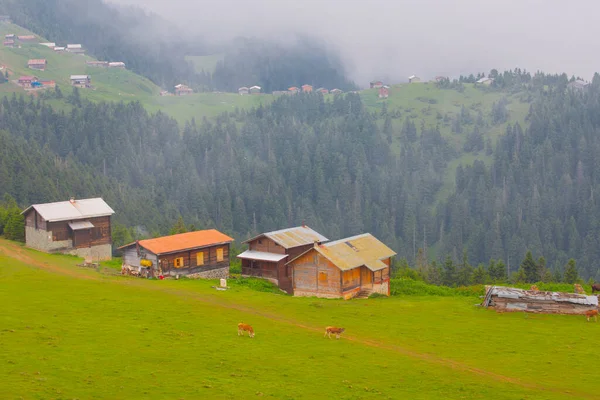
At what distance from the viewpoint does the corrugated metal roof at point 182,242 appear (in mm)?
67250

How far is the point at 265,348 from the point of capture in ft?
126

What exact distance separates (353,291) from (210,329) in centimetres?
2400

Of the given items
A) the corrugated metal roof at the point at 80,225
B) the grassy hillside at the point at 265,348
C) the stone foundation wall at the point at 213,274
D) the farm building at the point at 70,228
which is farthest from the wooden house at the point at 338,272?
the farm building at the point at 70,228

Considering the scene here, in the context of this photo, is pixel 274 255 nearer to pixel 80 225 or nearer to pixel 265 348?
pixel 80 225

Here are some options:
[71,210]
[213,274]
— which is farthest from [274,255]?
[71,210]

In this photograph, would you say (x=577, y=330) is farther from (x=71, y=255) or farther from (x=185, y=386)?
(x=71, y=255)

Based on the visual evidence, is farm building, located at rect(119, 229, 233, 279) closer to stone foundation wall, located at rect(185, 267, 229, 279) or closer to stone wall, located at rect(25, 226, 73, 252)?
stone foundation wall, located at rect(185, 267, 229, 279)

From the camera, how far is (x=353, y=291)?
63594 millimetres

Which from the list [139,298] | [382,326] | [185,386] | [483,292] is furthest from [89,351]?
[483,292]

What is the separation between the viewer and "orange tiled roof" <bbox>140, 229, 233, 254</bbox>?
67.3 metres

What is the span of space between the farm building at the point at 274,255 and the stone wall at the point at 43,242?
19.6m

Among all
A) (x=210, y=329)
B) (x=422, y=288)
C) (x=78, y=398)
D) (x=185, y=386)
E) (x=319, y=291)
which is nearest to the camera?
(x=78, y=398)

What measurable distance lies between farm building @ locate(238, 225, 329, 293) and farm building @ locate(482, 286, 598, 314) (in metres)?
22.4

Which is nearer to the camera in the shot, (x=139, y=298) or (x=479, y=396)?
(x=479, y=396)
